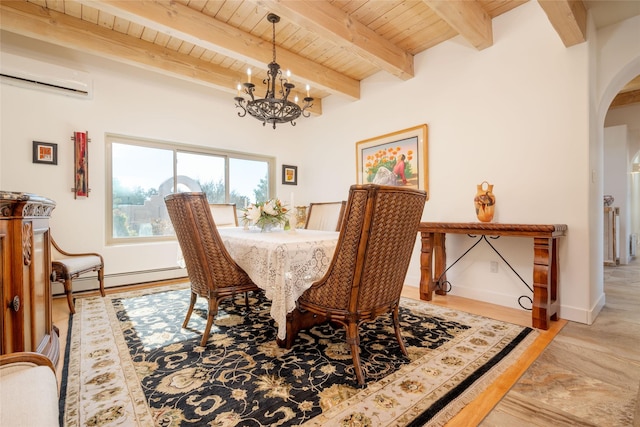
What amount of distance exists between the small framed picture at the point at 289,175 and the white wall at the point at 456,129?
3.47ft

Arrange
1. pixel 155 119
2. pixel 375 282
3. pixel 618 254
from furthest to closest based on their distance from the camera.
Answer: pixel 618 254
pixel 155 119
pixel 375 282

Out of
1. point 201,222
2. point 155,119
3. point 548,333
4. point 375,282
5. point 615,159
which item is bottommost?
point 548,333

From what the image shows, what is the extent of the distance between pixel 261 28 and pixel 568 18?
252 cm

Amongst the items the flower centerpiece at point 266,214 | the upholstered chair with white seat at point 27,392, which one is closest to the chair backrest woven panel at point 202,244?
the flower centerpiece at point 266,214

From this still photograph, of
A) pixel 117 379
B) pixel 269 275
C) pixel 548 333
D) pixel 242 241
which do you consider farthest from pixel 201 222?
pixel 548 333

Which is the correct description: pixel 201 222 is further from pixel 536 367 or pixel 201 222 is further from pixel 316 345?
pixel 536 367

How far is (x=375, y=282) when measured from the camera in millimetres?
1437

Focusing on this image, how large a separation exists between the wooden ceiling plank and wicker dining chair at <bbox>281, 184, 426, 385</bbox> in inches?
122

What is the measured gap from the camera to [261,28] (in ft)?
A: 9.32

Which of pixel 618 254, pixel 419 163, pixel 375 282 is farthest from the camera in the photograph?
pixel 618 254

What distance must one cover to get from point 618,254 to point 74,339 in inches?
280

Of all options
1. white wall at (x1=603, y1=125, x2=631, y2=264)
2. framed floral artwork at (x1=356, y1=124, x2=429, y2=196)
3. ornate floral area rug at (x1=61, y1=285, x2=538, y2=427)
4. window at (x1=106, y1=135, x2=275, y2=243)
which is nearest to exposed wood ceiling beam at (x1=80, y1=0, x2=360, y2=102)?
framed floral artwork at (x1=356, y1=124, x2=429, y2=196)

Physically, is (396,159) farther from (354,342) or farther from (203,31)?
(354,342)

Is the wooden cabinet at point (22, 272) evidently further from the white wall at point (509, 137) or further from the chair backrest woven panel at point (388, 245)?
the white wall at point (509, 137)
